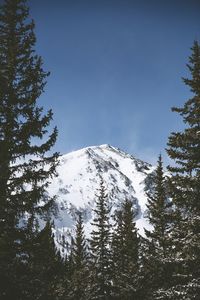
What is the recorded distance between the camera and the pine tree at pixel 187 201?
45.8 feet

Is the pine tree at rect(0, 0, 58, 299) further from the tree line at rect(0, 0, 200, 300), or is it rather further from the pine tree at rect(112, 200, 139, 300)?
the pine tree at rect(112, 200, 139, 300)

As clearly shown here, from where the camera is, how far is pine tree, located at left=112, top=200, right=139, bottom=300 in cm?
2780

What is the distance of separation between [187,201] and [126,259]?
17.9m

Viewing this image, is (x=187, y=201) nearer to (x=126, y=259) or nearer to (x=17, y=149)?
(x=17, y=149)

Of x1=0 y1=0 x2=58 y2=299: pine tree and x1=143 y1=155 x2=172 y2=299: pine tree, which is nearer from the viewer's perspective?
x1=0 y1=0 x2=58 y2=299: pine tree

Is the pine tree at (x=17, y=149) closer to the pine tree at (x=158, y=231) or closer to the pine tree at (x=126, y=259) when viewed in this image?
the pine tree at (x=158, y=231)

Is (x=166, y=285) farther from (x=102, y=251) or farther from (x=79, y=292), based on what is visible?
(x=79, y=292)

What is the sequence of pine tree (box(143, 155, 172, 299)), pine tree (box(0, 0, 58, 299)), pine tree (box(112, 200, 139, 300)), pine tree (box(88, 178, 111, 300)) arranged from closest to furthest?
pine tree (box(0, 0, 58, 299)) → pine tree (box(143, 155, 172, 299)) → pine tree (box(112, 200, 139, 300)) → pine tree (box(88, 178, 111, 300))

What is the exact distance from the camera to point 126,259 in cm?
3073

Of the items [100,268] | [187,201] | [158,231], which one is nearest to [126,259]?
[100,268]

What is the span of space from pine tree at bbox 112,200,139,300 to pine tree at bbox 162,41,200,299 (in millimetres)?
13552

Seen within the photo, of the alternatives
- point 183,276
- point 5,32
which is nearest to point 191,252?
point 183,276

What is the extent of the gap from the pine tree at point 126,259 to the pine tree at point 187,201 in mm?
13552

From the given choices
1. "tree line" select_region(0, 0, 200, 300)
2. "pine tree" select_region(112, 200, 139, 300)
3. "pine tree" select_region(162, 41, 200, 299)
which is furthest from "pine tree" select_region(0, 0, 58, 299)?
"pine tree" select_region(112, 200, 139, 300)
